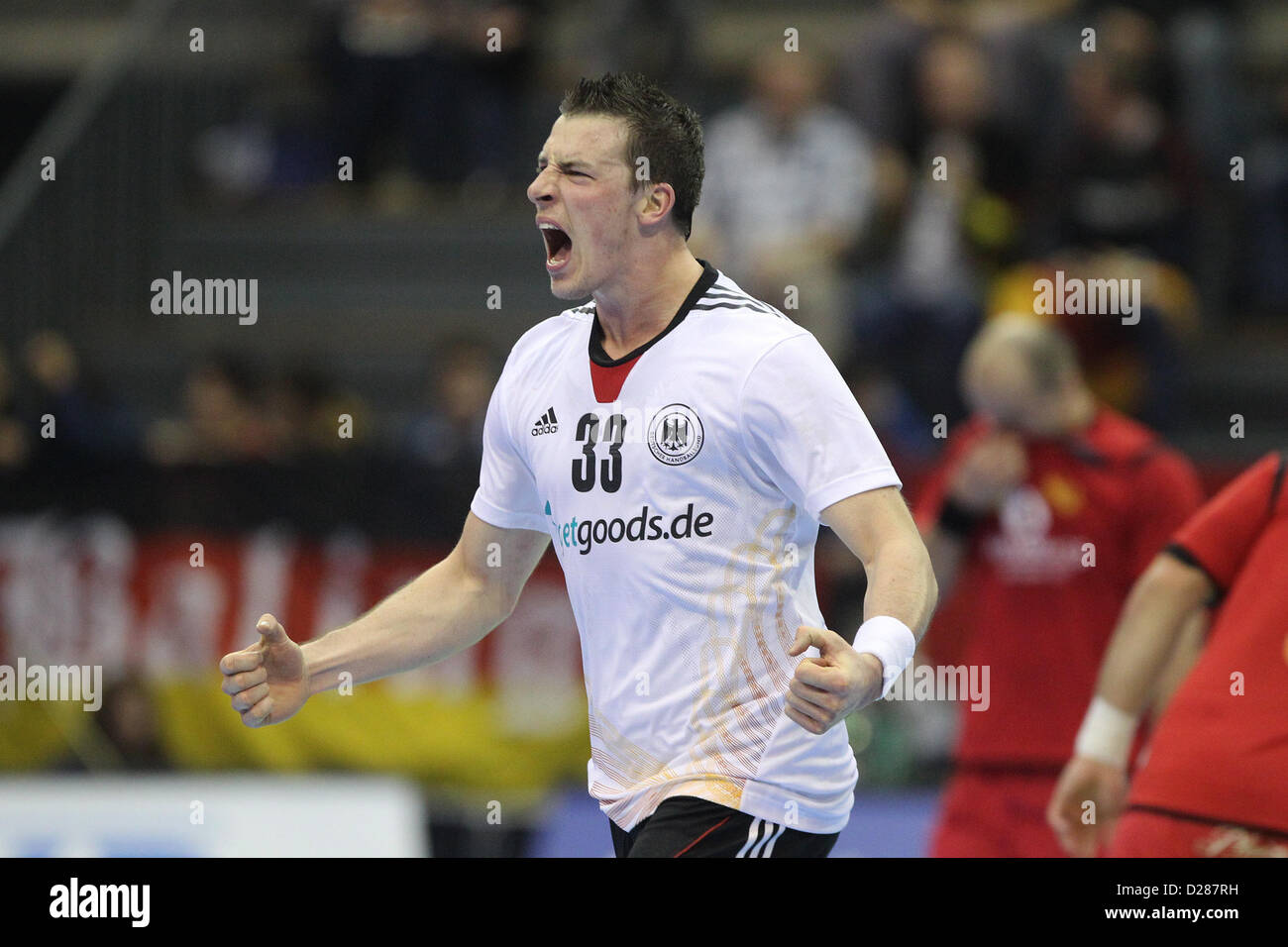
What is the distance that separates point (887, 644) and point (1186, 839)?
1.48 meters

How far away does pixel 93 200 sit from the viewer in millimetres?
13250

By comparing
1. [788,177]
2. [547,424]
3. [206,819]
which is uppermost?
[788,177]

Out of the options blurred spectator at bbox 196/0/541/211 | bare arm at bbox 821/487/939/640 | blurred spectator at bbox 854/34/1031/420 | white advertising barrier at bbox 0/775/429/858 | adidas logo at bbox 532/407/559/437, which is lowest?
white advertising barrier at bbox 0/775/429/858

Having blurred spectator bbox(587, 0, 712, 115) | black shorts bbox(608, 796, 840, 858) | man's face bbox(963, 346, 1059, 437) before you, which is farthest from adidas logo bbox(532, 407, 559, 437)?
blurred spectator bbox(587, 0, 712, 115)

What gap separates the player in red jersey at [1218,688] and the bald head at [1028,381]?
212cm

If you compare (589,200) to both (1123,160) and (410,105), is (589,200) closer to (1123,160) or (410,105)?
(1123,160)

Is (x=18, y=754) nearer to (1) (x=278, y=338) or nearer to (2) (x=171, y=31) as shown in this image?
(1) (x=278, y=338)

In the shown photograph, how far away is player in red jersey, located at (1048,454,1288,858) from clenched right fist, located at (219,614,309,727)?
90.7 inches

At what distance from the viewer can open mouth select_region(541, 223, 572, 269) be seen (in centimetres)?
475

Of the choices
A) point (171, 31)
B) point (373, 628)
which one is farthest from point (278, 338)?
point (373, 628)

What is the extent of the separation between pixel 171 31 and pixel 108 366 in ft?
8.23

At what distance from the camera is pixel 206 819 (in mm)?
9305

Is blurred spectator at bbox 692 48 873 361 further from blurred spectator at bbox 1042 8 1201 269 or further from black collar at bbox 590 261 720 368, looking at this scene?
black collar at bbox 590 261 720 368

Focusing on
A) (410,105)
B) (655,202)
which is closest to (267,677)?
(655,202)
